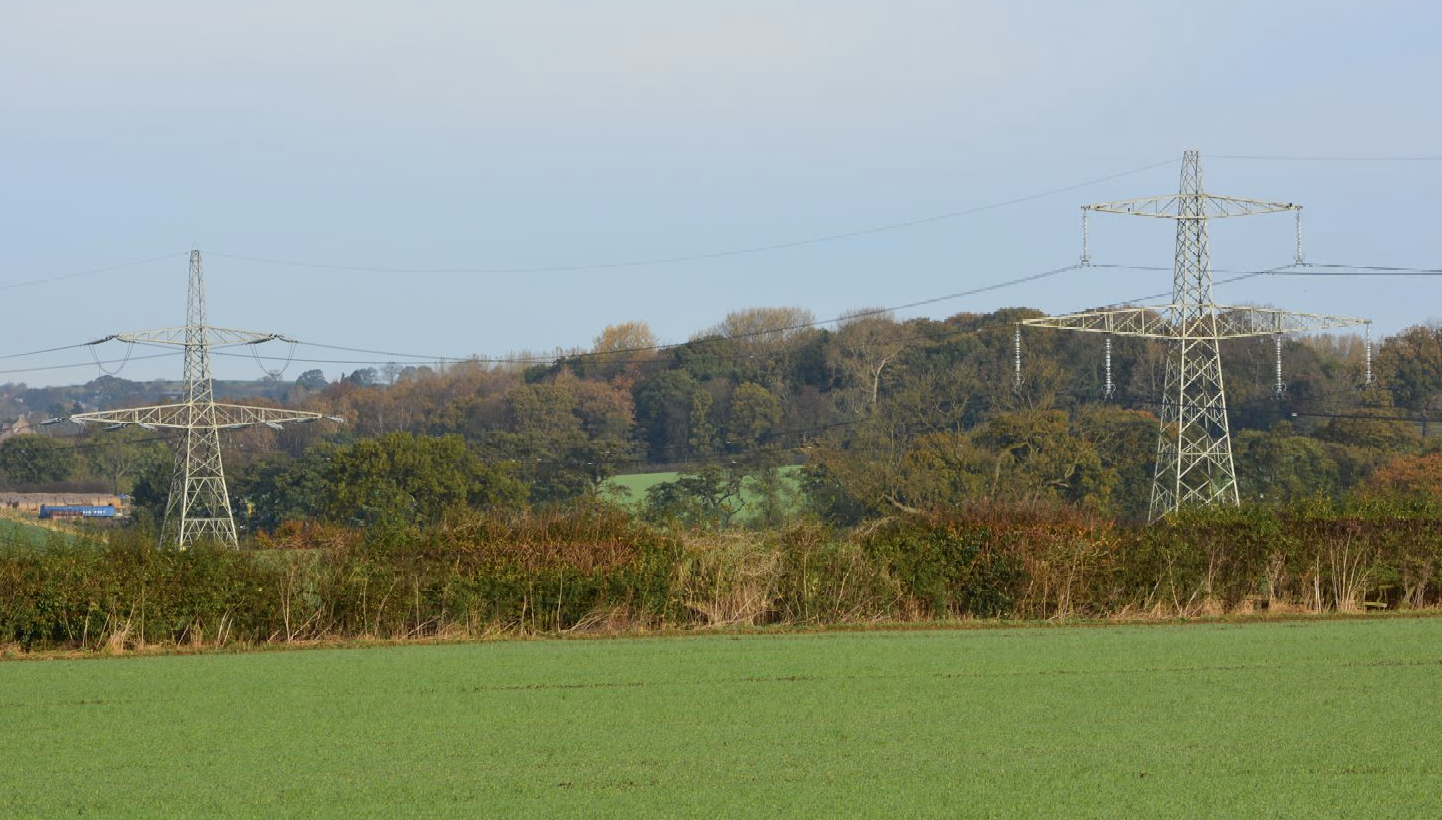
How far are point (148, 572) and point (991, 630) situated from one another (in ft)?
37.4

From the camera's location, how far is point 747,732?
1156 centimetres

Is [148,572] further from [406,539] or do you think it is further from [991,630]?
[991,630]

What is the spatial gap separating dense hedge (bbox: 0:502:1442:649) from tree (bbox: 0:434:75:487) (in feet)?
221

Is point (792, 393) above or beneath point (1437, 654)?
above

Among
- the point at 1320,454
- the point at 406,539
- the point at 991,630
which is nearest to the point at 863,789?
the point at 991,630

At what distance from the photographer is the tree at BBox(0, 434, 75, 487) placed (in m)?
80.8

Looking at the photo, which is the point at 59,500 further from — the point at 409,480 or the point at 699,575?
the point at 699,575

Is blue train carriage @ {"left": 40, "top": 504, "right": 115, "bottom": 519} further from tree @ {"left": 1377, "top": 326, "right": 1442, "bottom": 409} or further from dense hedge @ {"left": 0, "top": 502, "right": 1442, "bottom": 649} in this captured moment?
tree @ {"left": 1377, "top": 326, "right": 1442, "bottom": 409}

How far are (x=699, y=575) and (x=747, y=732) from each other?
9547mm

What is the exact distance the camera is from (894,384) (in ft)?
243

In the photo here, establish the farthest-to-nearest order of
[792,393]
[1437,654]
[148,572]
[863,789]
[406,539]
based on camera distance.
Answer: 1. [792,393]
2. [406,539]
3. [148,572]
4. [1437,654]
5. [863,789]

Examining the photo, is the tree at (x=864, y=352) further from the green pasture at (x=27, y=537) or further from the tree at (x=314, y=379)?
the tree at (x=314, y=379)

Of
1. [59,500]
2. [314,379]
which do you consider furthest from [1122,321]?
[314,379]

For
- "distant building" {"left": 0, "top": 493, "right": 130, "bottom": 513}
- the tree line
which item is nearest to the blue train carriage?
"distant building" {"left": 0, "top": 493, "right": 130, "bottom": 513}
